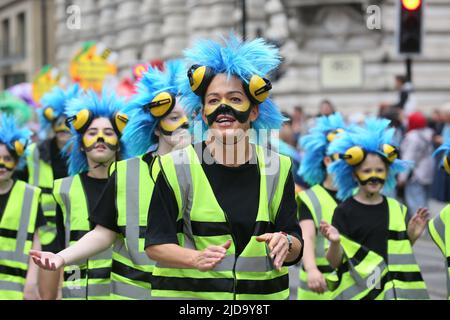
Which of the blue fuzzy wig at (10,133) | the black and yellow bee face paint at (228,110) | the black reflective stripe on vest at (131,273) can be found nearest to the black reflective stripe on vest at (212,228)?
the black and yellow bee face paint at (228,110)

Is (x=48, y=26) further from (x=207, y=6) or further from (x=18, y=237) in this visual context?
(x=18, y=237)

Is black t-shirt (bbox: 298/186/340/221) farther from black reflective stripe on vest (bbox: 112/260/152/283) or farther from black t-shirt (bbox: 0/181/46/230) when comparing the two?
black reflective stripe on vest (bbox: 112/260/152/283)

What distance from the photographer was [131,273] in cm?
554

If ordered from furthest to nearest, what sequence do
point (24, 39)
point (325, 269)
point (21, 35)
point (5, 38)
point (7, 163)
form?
point (5, 38) → point (21, 35) → point (24, 39) → point (325, 269) → point (7, 163)

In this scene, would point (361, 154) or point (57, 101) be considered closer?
point (361, 154)

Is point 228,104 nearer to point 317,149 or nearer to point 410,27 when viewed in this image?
point 317,149

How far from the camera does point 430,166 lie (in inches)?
614

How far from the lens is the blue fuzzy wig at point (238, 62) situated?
429cm

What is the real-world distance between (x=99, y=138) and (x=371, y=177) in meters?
1.79

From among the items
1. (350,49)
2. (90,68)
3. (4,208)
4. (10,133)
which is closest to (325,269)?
(4,208)

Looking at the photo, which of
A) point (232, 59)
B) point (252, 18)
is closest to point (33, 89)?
point (252, 18)

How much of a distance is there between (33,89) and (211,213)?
15.5m

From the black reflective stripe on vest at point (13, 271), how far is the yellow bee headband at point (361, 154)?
89.2 inches

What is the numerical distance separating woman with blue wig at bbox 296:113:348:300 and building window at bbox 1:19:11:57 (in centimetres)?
4750
